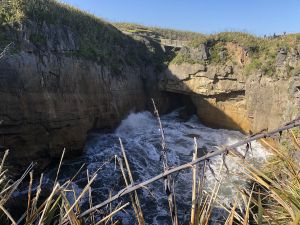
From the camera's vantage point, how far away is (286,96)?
48.5 feet

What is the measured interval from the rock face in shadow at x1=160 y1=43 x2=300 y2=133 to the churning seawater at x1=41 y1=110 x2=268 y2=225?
2.67 ft

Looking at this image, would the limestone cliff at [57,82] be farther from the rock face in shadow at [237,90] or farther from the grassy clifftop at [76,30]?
the rock face in shadow at [237,90]

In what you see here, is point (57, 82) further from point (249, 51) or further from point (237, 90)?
point (249, 51)

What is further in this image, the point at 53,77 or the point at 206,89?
the point at 206,89

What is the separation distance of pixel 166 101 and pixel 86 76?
6.55 meters

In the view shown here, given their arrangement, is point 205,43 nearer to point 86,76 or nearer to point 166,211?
point 86,76

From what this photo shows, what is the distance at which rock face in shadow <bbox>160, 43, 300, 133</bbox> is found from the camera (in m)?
15.3

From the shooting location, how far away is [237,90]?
17359 mm

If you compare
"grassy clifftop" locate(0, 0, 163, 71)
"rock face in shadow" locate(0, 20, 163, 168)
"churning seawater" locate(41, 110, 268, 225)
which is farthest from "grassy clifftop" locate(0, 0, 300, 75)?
"churning seawater" locate(41, 110, 268, 225)

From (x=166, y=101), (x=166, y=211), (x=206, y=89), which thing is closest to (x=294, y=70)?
(x=206, y=89)

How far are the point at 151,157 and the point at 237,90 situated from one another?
5825mm

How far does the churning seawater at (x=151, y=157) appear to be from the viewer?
10164mm

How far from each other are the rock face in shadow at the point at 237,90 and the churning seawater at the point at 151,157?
2.67 feet

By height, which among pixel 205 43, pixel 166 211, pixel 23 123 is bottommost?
pixel 166 211
